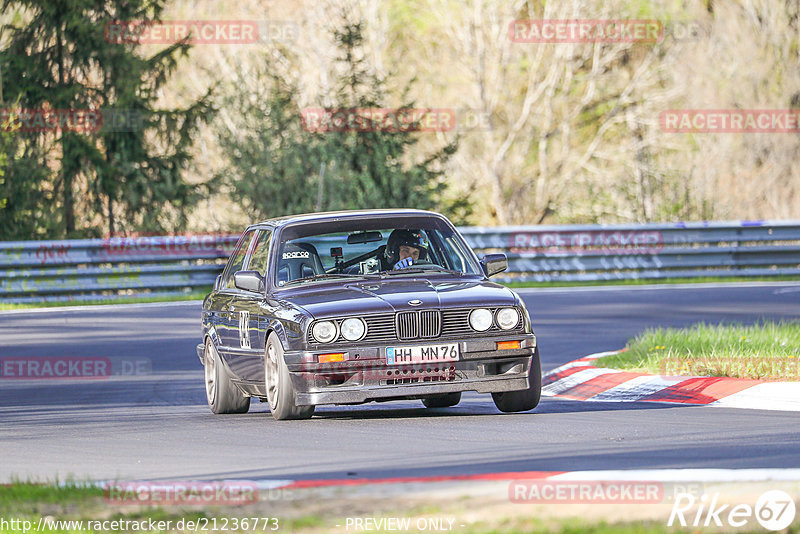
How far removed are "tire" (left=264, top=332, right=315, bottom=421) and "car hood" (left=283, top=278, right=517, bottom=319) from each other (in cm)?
37

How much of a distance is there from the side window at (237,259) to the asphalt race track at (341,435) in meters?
1.08

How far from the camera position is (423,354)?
10.0 metres

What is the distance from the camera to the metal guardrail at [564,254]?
24062 millimetres

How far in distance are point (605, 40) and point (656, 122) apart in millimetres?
2982

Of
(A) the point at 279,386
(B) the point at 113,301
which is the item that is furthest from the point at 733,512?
(B) the point at 113,301

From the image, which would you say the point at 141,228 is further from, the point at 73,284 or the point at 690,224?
the point at 690,224

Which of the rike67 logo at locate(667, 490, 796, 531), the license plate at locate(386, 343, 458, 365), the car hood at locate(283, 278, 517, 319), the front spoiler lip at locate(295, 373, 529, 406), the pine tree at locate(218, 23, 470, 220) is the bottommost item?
the front spoiler lip at locate(295, 373, 529, 406)

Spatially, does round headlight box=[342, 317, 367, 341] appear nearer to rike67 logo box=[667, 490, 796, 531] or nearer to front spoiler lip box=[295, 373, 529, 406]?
front spoiler lip box=[295, 373, 529, 406]

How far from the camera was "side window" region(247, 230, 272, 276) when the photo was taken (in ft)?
38.0

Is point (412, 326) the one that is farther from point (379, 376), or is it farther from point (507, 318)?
point (507, 318)

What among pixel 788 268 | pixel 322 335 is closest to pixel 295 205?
pixel 788 268

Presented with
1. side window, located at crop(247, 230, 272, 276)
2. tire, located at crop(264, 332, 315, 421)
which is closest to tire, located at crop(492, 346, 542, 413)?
tire, located at crop(264, 332, 315, 421)

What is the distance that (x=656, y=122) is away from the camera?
42.1m

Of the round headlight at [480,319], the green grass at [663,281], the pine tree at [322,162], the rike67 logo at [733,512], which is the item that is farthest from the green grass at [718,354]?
the pine tree at [322,162]
